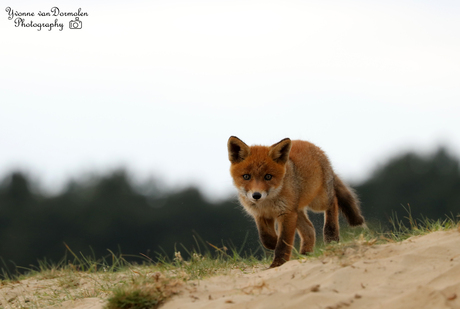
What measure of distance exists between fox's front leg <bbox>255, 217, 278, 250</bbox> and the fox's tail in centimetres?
167

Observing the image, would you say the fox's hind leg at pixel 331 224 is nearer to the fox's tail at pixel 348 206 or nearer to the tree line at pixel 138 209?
the fox's tail at pixel 348 206

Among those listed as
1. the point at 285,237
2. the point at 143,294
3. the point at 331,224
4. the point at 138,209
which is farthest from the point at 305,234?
the point at 138,209

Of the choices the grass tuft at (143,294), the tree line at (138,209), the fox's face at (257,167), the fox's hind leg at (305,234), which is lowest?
the tree line at (138,209)

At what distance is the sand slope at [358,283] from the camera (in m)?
3.32

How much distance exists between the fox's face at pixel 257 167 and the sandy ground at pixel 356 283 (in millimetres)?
1533

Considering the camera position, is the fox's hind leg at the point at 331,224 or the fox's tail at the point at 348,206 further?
the fox's tail at the point at 348,206

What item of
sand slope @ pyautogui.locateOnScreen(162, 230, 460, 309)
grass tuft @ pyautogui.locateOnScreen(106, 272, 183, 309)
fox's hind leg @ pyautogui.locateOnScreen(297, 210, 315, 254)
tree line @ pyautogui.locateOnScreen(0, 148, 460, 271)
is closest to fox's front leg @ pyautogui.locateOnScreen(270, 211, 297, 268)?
fox's hind leg @ pyautogui.locateOnScreen(297, 210, 315, 254)

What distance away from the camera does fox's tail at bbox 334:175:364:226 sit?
7.69 metres

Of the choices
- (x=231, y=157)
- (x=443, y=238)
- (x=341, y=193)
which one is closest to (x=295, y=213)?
(x=231, y=157)

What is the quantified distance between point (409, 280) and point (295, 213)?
271 cm

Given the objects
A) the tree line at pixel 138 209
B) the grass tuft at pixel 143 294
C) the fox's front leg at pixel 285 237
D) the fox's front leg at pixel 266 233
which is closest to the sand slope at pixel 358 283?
the grass tuft at pixel 143 294

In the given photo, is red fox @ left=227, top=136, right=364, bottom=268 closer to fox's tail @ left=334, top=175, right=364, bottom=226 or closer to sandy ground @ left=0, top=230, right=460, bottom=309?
fox's tail @ left=334, top=175, right=364, bottom=226

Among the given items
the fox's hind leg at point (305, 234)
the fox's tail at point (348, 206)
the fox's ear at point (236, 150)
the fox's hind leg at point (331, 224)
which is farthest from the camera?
the fox's tail at point (348, 206)

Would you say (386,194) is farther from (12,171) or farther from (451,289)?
(451,289)
